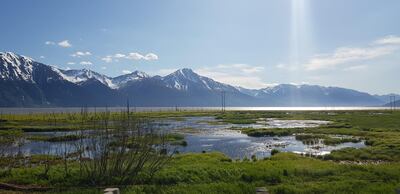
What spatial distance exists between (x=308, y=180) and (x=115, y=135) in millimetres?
12337

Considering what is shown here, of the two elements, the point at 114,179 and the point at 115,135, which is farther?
the point at 115,135

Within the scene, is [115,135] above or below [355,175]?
above

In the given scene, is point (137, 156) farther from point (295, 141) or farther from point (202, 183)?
point (295, 141)

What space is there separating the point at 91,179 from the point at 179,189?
6.21m

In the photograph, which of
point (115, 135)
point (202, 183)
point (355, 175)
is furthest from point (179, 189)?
point (355, 175)

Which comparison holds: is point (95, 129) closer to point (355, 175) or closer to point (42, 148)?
point (355, 175)

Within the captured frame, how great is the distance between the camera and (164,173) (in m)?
25.9

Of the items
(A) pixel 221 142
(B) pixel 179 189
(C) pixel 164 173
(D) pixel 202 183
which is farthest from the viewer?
(A) pixel 221 142

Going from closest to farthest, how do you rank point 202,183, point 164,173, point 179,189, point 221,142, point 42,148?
point 179,189 → point 202,183 → point 164,173 → point 42,148 → point 221,142

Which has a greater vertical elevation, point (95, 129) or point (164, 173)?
point (95, 129)

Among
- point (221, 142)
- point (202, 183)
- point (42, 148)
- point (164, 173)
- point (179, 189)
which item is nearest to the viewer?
point (179, 189)

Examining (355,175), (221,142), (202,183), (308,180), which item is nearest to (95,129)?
(202,183)

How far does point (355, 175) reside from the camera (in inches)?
1016

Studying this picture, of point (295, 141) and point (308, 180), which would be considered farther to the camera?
point (295, 141)
